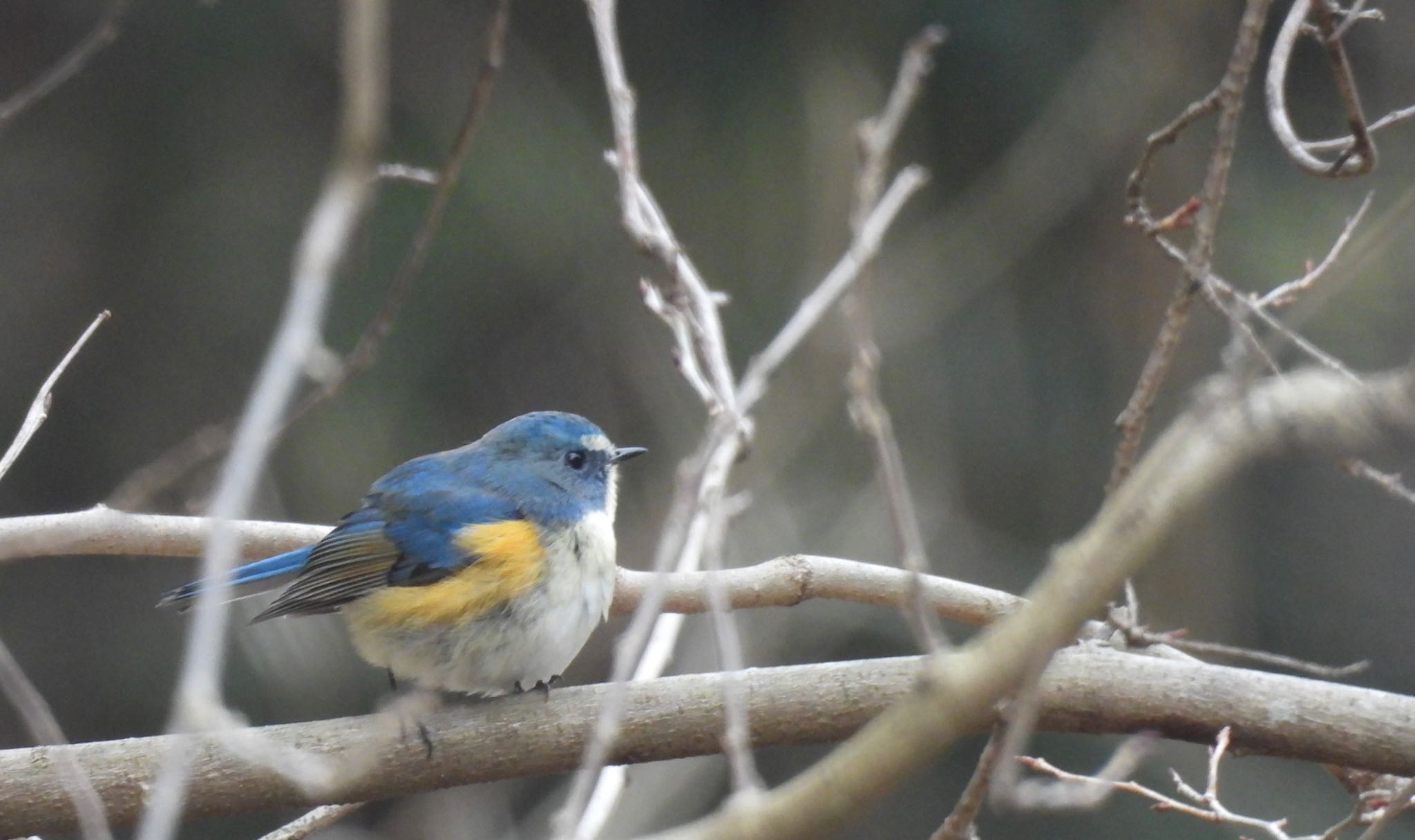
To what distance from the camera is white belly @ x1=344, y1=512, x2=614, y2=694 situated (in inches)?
136

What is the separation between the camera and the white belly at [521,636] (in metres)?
3.46

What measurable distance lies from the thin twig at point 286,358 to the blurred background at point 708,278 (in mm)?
5858

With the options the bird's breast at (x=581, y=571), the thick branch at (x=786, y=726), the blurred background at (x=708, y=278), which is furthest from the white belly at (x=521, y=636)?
the blurred background at (x=708, y=278)

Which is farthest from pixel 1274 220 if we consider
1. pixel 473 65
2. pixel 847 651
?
pixel 473 65

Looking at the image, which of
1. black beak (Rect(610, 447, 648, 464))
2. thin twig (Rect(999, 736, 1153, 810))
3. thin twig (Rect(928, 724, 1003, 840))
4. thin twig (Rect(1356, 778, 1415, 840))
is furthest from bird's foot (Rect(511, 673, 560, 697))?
thin twig (Rect(1356, 778, 1415, 840))

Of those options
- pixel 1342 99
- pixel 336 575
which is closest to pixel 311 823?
pixel 336 575

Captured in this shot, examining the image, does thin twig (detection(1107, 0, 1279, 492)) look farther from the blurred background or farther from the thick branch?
the blurred background

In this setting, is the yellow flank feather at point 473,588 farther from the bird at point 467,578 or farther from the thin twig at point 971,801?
the thin twig at point 971,801

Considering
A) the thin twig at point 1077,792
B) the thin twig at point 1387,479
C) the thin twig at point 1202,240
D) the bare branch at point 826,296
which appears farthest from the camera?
the thin twig at point 1387,479

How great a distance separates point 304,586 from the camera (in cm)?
361

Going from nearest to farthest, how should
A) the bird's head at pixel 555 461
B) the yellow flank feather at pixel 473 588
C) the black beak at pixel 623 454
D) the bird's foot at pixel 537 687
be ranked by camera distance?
1. the bird's foot at pixel 537 687
2. the yellow flank feather at pixel 473 588
3. the bird's head at pixel 555 461
4. the black beak at pixel 623 454

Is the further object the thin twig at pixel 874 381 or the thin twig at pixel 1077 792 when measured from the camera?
the thin twig at pixel 1077 792

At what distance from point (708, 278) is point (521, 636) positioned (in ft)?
14.5

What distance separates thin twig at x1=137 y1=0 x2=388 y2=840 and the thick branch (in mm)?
1338
